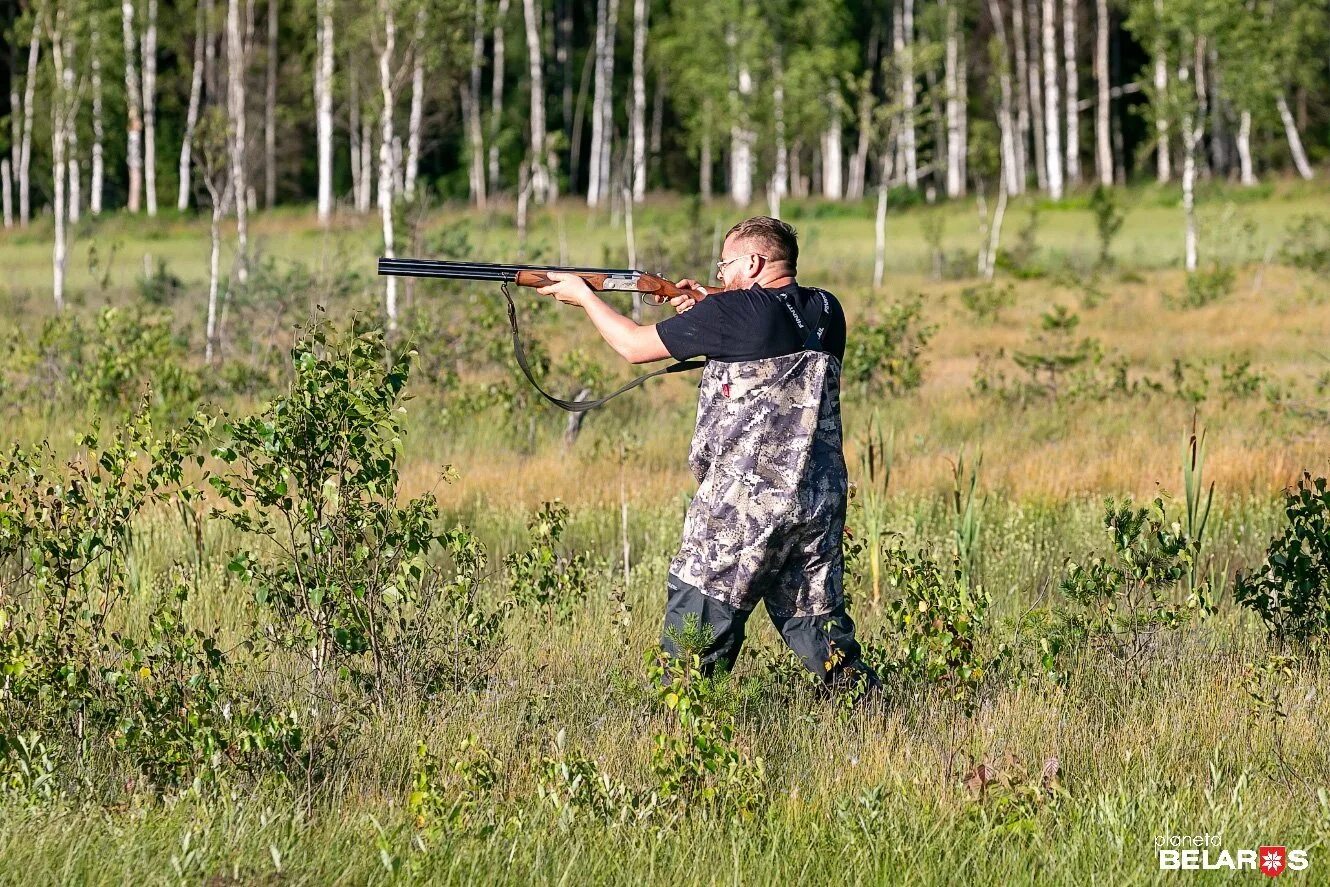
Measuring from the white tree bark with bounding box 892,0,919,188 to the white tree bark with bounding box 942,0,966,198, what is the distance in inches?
53.4

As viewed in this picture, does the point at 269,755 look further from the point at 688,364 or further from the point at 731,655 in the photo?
the point at 688,364

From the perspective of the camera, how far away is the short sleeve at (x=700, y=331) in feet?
16.0

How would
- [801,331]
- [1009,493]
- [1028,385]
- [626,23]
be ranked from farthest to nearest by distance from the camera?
1. [626,23]
2. [1028,385]
3. [1009,493]
4. [801,331]

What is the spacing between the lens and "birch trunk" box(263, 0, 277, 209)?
4297cm

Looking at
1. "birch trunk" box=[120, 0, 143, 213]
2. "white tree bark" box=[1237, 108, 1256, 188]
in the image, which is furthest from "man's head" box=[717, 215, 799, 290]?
"white tree bark" box=[1237, 108, 1256, 188]

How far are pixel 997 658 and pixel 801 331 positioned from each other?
152 centimetres

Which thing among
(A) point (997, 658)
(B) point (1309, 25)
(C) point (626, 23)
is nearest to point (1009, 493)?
(A) point (997, 658)

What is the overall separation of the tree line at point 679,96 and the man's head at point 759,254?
25629mm

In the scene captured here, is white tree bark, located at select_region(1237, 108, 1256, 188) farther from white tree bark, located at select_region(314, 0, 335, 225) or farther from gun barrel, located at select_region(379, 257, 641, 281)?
gun barrel, located at select_region(379, 257, 641, 281)

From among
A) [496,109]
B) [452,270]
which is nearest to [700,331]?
[452,270]

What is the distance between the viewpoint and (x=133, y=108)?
38.9m

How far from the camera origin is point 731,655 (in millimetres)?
5094

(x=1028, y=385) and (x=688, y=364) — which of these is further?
(x=1028, y=385)

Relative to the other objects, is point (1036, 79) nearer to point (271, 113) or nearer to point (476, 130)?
point (476, 130)
